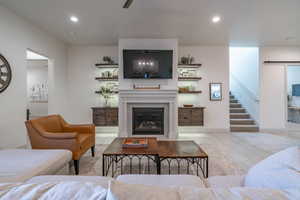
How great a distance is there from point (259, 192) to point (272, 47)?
7.02m

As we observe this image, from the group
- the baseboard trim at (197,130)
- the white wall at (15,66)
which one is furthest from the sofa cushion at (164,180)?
the baseboard trim at (197,130)

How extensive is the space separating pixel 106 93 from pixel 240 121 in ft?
16.0

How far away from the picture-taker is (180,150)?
268cm

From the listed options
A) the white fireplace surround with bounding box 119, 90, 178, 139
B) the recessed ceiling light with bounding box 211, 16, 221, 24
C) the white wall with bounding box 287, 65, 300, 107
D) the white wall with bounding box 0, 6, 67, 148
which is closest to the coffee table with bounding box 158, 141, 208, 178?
the white fireplace surround with bounding box 119, 90, 178, 139

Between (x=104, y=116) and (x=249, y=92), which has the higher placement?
(x=249, y=92)

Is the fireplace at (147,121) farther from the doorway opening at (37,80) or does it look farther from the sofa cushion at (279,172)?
the sofa cushion at (279,172)

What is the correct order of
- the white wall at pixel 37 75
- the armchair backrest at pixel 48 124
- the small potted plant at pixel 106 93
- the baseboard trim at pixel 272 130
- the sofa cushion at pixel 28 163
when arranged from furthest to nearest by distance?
the white wall at pixel 37 75 < the baseboard trim at pixel 272 130 < the small potted plant at pixel 106 93 < the armchair backrest at pixel 48 124 < the sofa cushion at pixel 28 163

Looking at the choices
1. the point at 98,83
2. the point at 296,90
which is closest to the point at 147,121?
the point at 98,83

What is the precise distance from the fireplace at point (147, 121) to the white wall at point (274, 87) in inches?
144

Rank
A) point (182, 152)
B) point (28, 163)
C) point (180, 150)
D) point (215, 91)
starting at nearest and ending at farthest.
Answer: point (28, 163) < point (182, 152) < point (180, 150) < point (215, 91)

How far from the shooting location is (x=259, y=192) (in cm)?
78

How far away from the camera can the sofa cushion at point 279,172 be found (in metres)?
0.93

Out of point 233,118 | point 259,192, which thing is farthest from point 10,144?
point 233,118

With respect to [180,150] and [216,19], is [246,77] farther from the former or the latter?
[180,150]
